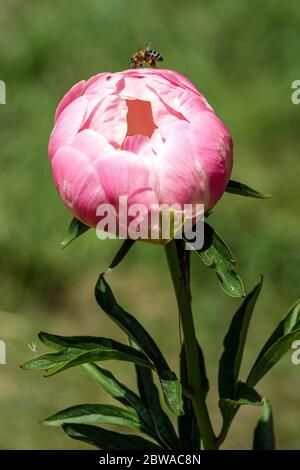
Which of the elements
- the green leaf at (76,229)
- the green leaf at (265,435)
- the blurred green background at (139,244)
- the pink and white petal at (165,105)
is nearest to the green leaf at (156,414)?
the green leaf at (265,435)

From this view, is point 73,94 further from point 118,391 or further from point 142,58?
point 118,391

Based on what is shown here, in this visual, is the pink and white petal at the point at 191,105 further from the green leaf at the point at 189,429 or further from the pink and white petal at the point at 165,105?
the green leaf at the point at 189,429

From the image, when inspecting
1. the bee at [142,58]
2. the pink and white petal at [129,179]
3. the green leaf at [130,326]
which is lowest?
the green leaf at [130,326]

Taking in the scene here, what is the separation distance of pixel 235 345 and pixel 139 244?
1492mm

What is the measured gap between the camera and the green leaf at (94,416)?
1.16m

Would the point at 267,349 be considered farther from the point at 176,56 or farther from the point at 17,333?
the point at 176,56

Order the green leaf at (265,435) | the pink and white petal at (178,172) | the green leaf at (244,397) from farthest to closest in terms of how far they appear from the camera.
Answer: the green leaf at (265,435) → the green leaf at (244,397) → the pink and white petal at (178,172)

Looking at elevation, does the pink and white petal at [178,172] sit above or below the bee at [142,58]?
below

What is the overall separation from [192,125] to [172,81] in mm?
63

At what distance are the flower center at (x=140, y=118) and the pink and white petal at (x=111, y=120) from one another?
0.11ft

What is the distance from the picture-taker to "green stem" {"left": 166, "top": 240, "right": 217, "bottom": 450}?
100 cm

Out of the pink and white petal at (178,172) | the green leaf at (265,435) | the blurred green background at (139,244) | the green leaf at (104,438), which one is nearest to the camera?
the pink and white petal at (178,172)

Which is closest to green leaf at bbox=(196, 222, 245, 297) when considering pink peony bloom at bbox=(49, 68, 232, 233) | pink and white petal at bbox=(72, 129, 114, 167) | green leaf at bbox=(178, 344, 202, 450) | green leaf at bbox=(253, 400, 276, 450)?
pink peony bloom at bbox=(49, 68, 232, 233)
